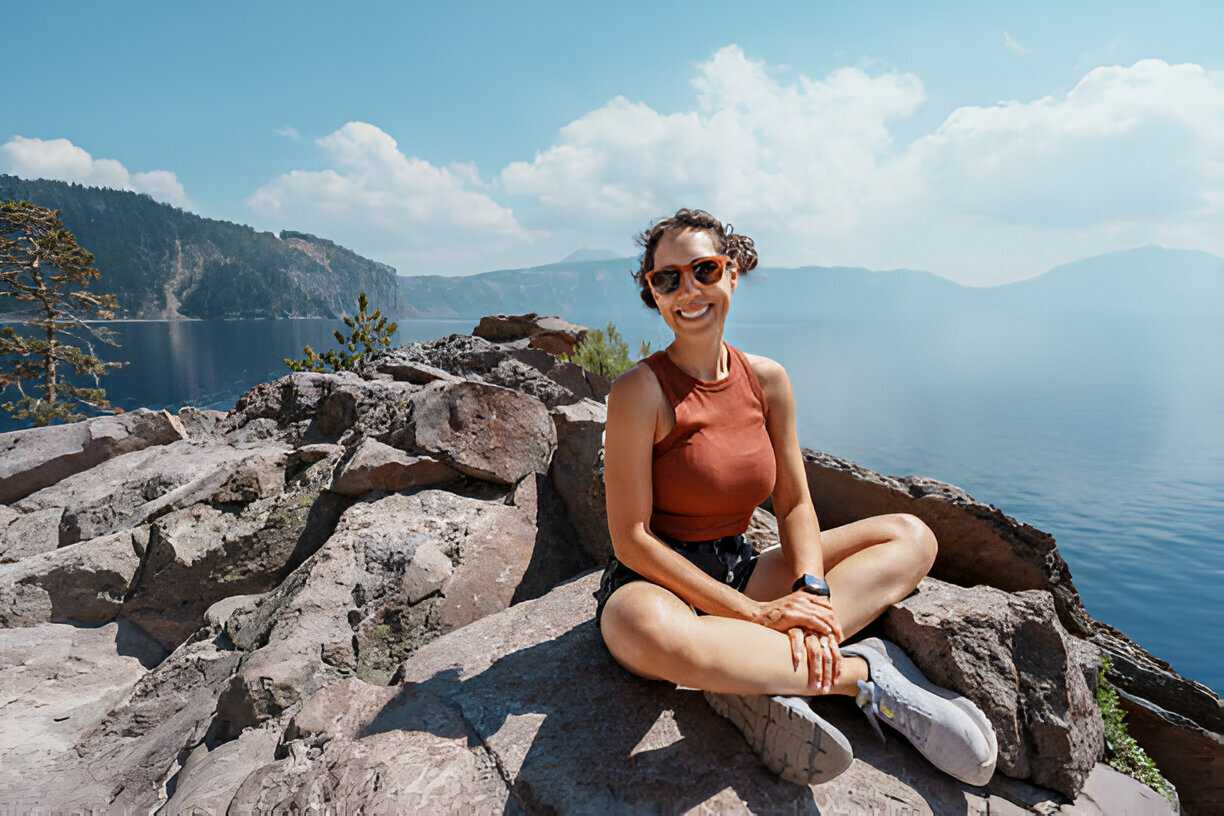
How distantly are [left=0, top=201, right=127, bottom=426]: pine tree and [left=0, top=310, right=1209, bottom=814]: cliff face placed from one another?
603 inches

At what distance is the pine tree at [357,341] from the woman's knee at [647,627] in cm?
1508

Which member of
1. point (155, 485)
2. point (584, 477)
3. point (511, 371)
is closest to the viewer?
point (584, 477)

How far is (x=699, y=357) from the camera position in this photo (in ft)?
9.36

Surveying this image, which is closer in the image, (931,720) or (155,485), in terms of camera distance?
(931,720)

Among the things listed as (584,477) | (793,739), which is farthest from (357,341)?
(793,739)

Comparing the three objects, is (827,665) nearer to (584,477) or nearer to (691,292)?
(691,292)

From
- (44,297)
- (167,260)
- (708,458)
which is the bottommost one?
(708,458)

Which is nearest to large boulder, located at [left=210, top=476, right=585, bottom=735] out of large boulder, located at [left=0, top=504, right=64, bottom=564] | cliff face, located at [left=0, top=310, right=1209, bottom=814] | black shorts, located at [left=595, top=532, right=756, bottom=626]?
cliff face, located at [left=0, top=310, right=1209, bottom=814]

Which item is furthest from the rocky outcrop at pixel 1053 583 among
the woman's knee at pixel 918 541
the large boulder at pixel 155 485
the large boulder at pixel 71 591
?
the large boulder at pixel 71 591

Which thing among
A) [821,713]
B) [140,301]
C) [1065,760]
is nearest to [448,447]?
[821,713]

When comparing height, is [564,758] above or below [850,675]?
below

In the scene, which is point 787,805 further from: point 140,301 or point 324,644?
point 140,301

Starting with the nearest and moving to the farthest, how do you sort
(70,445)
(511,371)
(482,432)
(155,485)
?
1. (482,432)
2. (155,485)
3. (70,445)
4. (511,371)

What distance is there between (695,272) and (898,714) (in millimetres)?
2006
